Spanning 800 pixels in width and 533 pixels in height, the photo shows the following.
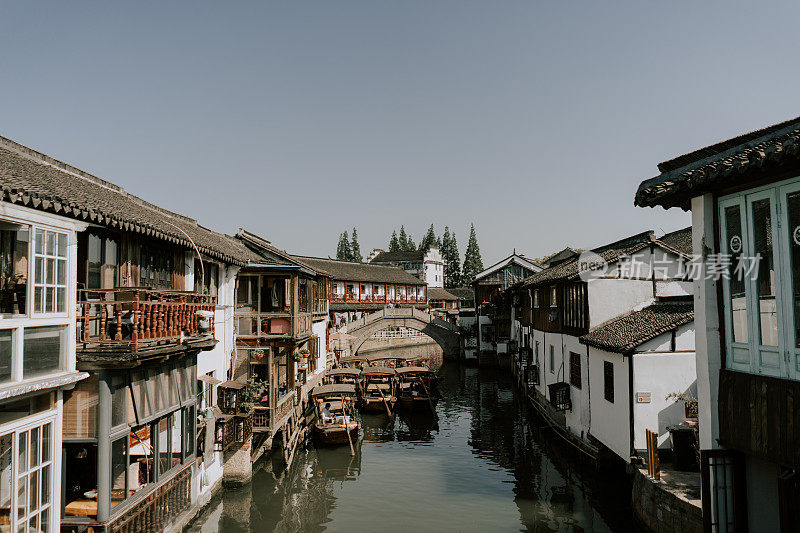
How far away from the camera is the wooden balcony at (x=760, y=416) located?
5.88 m

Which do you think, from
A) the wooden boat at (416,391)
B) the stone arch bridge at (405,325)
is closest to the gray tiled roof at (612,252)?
the wooden boat at (416,391)

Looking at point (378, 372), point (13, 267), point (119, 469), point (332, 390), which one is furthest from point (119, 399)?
point (378, 372)

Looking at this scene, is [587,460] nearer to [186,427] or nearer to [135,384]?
[186,427]

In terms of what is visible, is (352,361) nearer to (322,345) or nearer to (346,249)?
(322,345)

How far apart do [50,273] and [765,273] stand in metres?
11.1

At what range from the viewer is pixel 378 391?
32.9m

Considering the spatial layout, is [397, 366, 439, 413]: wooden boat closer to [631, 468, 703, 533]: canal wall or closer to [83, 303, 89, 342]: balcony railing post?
[631, 468, 703, 533]: canal wall

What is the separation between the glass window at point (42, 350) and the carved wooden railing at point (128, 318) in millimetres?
580

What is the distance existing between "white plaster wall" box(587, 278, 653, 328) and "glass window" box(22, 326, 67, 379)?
17.5 m

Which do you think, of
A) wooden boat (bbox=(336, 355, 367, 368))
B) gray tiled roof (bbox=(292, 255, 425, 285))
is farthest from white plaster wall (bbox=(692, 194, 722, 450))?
gray tiled roof (bbox=(292, 255, 425, 285))

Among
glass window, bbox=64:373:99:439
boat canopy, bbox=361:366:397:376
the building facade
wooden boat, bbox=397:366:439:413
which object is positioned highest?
the building facade

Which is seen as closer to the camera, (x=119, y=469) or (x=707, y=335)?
(x=707, y=335)

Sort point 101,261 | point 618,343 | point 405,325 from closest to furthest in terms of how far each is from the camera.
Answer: point 101,261 < point 618,343 < point 405,325

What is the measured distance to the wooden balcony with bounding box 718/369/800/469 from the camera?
19.3ft
